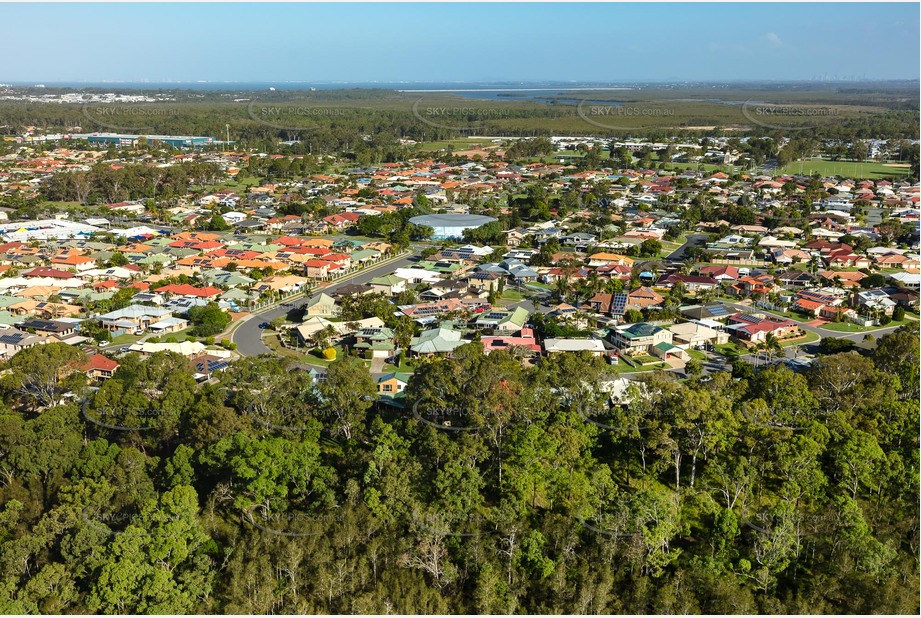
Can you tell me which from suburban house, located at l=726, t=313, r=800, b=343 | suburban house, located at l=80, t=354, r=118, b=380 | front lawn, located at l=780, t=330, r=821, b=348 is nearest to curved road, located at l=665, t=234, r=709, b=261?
suburban house, located at l=726, t=313, r=800, b=343

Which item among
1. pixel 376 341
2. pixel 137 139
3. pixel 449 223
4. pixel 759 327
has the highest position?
pixel 137 139

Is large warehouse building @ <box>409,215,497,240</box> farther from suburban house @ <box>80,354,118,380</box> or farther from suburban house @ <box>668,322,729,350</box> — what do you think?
suburban house @ <box>80,354,118,380</box>

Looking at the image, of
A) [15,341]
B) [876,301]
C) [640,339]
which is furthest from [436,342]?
[876,301]

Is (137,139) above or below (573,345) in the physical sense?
above

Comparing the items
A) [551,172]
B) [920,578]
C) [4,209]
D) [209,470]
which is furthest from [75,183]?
[920,578]

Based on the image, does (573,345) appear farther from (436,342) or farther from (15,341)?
(15,341)
